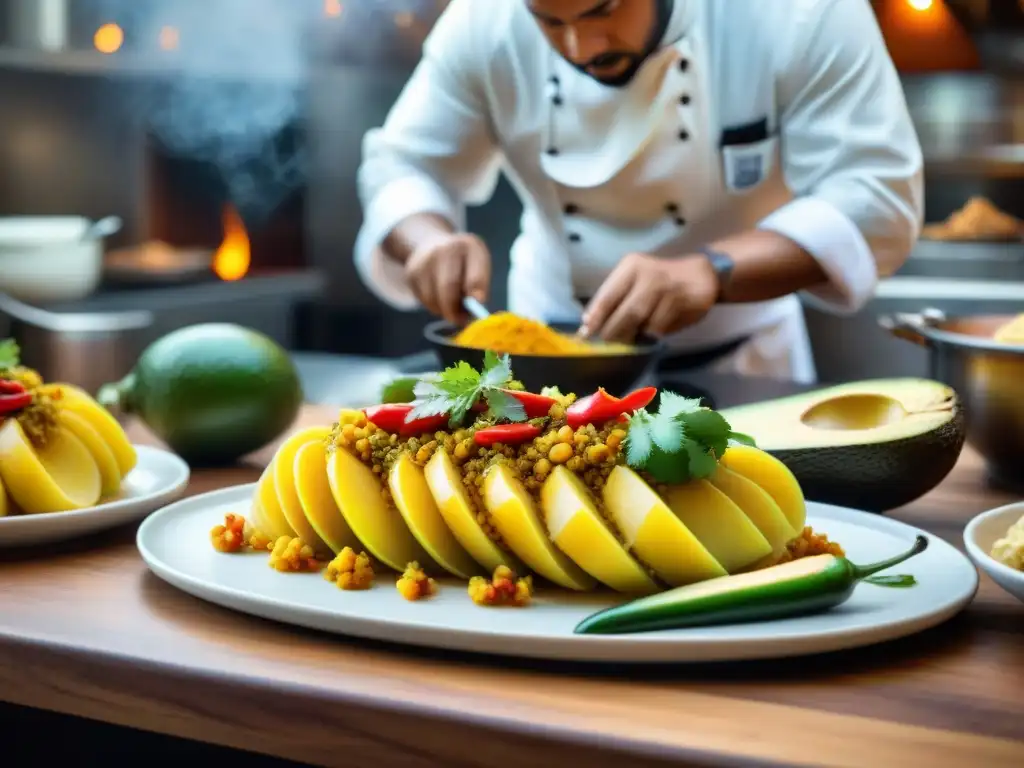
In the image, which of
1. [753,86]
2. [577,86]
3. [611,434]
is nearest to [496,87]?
[577,86]

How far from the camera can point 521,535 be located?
987 mm

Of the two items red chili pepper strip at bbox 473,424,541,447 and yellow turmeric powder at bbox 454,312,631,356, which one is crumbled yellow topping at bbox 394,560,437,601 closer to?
red chili pepper strip at bbox 473,424,541,447

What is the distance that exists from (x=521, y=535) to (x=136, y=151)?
4.36 metres

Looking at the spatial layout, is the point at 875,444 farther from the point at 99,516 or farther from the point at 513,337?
the point at 99,516

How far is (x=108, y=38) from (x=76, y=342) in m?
1.55

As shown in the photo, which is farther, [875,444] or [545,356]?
[545,356]

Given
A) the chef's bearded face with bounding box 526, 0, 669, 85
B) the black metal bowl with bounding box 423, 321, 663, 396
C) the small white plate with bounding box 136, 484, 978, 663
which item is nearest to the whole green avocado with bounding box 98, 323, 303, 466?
the black metal bowl with bounding box 423, 321, 663, 396

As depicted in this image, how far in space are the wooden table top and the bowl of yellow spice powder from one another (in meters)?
0.59

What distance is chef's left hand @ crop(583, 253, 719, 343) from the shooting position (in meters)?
1.87

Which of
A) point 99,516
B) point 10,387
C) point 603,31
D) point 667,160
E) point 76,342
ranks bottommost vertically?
point 76,342

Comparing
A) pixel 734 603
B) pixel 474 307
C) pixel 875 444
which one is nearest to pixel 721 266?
pixel 474 307

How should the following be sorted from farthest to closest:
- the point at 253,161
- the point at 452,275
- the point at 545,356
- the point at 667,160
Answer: the point at 253,161 → the point at 667,160 → the point at 452,275 → the point at 545,356

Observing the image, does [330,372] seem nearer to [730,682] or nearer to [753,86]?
[753,86]

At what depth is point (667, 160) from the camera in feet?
7.82
